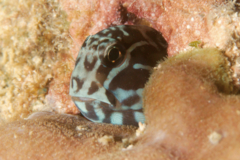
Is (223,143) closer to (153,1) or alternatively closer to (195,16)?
(195,16)

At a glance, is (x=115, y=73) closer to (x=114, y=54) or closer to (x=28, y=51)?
(x=114, y=54)

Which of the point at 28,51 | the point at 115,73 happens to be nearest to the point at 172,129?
the point at 115,73

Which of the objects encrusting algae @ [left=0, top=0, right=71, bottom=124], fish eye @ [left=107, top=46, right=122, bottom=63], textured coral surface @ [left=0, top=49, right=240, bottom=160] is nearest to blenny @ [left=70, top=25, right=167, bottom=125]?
fish eye @ [left=107, top=46, right=122, bottom=63]

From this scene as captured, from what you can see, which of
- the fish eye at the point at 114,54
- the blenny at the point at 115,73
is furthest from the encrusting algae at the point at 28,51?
the fish eye at the point at 114,54

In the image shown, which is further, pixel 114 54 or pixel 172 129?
pixel 114 54

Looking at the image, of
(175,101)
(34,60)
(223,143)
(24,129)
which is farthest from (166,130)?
(34,60)

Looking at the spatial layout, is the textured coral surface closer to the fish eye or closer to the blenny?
the blenny
